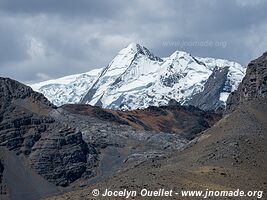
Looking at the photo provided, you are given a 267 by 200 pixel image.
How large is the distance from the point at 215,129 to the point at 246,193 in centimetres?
3853

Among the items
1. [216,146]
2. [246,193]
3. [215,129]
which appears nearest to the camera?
[246,193]

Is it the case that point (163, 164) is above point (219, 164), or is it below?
above

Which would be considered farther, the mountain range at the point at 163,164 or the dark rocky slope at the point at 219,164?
A: the mountain range at the point at 163,164

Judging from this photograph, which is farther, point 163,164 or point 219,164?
point 163,164

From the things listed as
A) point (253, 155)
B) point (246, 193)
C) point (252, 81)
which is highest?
point (252, 81)

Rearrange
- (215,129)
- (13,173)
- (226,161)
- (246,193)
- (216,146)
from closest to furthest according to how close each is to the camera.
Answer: (246,193), (226,161), (216,146), (215,129), (13,173)

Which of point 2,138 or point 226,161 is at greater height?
point 2,138

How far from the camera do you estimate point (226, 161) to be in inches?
5148

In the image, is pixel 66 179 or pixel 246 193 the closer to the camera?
pixel 246 193

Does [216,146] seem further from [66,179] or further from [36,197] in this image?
[66,179]

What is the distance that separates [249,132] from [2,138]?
78444 millimetres

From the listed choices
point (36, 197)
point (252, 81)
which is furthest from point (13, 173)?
point (252, 81)

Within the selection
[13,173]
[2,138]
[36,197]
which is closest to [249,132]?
[36,197]

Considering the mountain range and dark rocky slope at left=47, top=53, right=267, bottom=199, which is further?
the mountain range
